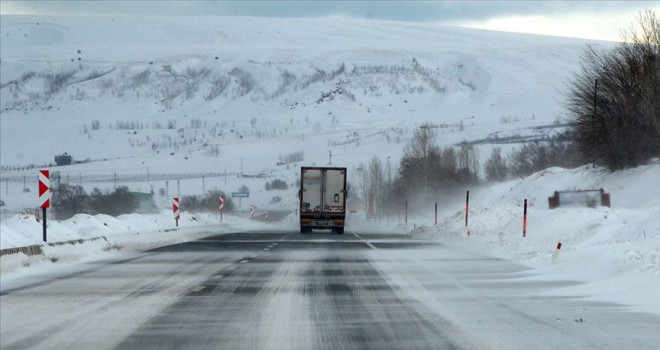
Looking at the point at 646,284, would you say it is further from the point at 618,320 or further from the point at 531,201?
the point at 531,201

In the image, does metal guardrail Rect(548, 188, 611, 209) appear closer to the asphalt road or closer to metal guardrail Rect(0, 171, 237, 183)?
the asphalt road

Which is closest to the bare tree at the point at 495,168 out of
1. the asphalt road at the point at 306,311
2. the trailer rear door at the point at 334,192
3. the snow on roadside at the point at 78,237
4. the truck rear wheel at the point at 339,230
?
the truck rear wheel at the point at 339,230

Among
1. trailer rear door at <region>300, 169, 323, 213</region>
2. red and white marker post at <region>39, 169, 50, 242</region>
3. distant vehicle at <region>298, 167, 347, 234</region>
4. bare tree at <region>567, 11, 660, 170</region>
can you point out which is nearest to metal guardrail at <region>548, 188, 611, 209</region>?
bare tree at <region>567, 11, 660, 170</region>

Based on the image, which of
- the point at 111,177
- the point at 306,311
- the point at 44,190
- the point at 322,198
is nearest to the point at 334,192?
the point at 322,198

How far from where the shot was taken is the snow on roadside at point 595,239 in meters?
15.0

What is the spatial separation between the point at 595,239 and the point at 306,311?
12075mm

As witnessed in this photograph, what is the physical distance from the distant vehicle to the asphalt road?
29770 millimetres

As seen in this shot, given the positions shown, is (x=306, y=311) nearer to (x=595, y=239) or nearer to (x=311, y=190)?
(x=595, y=239)

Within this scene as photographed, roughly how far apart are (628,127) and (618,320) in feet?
111

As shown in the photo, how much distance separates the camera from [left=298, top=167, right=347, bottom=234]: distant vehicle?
50844mm

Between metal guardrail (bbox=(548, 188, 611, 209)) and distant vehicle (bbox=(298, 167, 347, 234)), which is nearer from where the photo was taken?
metal guardrail (bbox=(548, 188, 611, 209))

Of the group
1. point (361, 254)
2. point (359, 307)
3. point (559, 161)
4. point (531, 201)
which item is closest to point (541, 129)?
point (559, 161)

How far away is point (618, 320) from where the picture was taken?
11492 millimetres

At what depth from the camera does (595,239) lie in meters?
22.5
